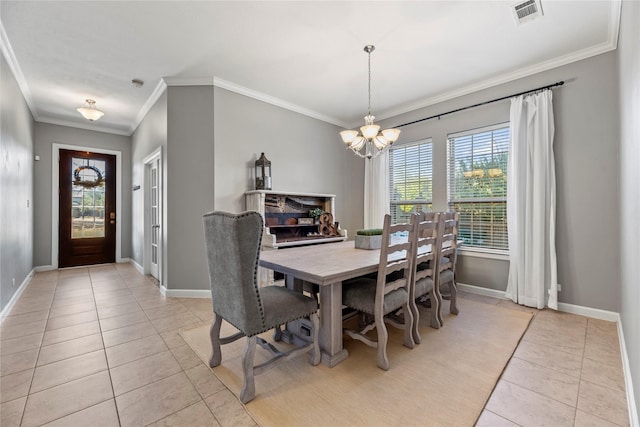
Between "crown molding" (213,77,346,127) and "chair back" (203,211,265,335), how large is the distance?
2572 millimetres

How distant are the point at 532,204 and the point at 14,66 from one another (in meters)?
6.17

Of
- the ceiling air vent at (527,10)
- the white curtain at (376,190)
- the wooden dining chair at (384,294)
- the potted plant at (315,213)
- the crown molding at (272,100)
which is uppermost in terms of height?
the crown molding at (272,100)

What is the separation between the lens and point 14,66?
125 inches

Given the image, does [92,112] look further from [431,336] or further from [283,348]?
[431,336]

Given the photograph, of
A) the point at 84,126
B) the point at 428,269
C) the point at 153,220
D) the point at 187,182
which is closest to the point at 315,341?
the point at 428,269

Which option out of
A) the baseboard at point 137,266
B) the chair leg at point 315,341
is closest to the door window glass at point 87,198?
the baseboard at point 137,266

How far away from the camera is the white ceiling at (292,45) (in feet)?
7.49

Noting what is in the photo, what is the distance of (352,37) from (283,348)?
2900 millimetres

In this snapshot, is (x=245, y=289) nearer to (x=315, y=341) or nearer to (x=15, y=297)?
(x=315, y=341)

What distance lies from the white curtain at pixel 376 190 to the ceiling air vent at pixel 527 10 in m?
2.38

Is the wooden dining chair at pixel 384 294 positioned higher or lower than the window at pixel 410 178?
lower

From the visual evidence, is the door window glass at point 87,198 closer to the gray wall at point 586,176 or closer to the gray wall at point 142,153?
the gray wall at point 142,153

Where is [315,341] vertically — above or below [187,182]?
below

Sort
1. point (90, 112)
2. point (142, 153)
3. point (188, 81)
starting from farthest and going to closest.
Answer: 1. point (142, 153)
2. point (90, 112)
3. point (188, 81)
